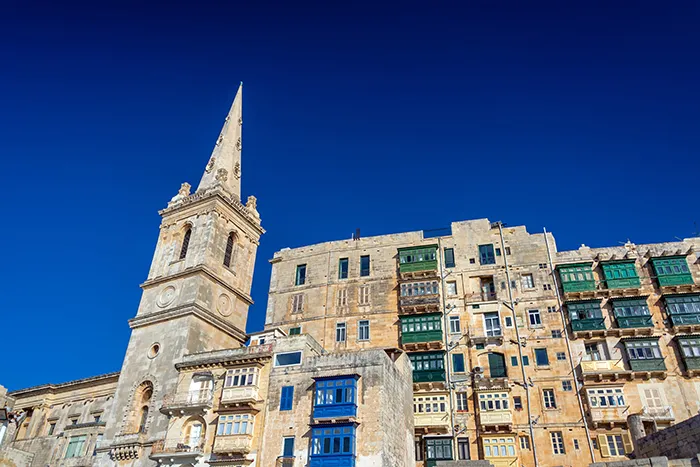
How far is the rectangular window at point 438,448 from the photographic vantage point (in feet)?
122

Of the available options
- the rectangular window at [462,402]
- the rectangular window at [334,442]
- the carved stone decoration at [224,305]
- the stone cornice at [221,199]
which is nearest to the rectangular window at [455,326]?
the rectangular window at [462,402]

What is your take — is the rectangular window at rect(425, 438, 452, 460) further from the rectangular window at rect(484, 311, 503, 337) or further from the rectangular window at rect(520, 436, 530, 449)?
the rectangular window at rect(484, 311, 503, 337)

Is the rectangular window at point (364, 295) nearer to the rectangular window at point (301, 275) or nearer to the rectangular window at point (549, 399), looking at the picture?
the rectangular window at point (301, 275)

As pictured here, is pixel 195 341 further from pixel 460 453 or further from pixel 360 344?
pixel 460 453

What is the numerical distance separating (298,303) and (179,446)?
15.0 metres

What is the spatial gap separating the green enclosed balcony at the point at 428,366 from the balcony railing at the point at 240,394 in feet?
37.9

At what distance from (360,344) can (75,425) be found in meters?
28.7

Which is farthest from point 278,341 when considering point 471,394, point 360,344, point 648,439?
point 648,439

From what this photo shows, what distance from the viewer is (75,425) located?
50875 mm

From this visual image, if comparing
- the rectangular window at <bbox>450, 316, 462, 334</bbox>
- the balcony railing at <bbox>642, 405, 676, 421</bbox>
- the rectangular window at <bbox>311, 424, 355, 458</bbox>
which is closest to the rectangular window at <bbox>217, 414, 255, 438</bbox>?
the rectangular window at <bbox>311, 424, 355, 458</bbox>

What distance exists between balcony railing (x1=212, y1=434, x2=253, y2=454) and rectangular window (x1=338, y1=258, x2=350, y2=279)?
53.4ft

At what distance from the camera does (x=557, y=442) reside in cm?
3625

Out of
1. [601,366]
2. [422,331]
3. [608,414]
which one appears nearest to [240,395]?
[422,331]

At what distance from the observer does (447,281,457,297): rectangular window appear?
43.7 meters
